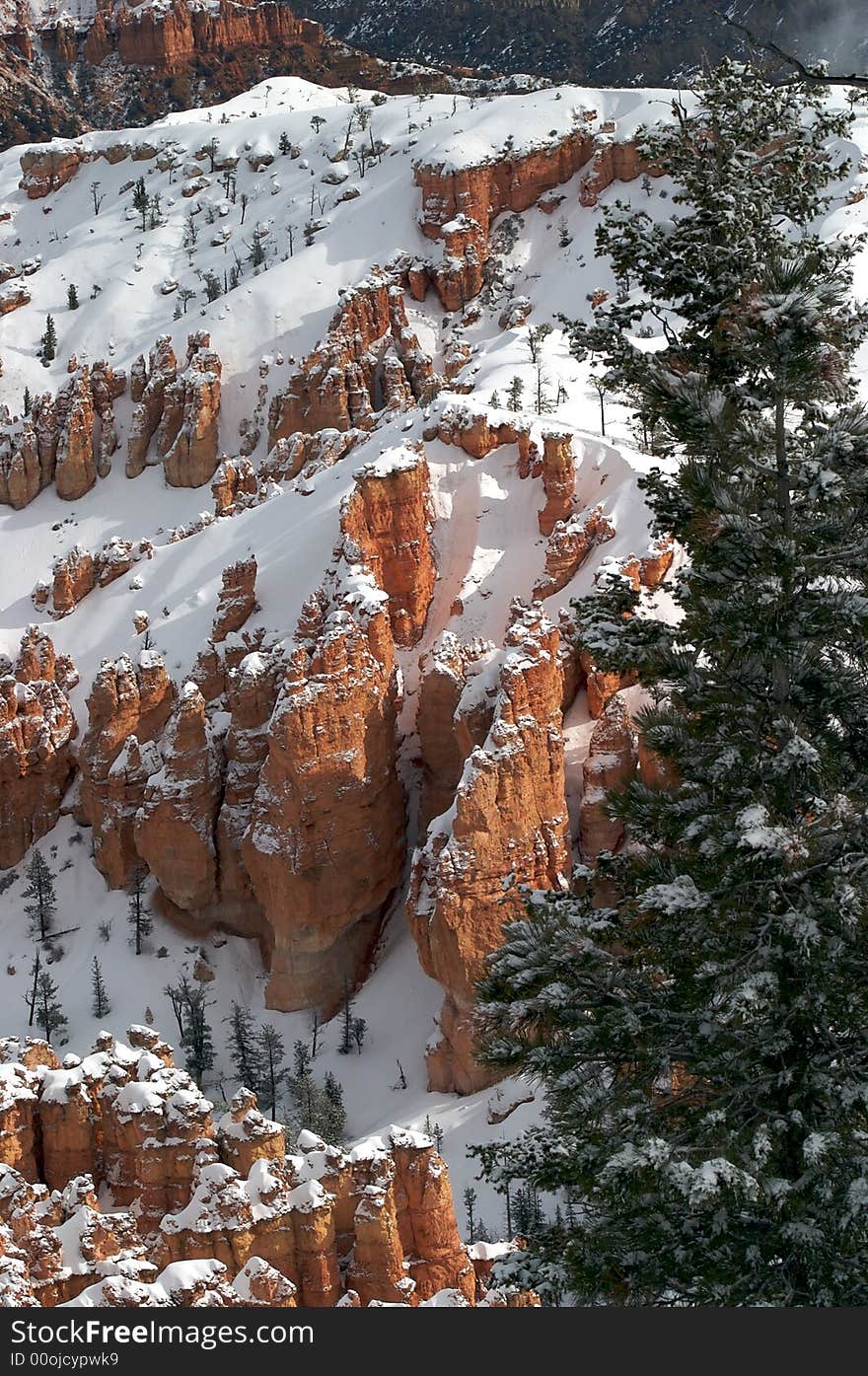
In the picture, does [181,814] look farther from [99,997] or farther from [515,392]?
[515,392]

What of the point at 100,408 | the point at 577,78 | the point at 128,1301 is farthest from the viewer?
the point at 577,78

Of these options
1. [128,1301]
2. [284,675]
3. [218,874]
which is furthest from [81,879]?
[128,1301]

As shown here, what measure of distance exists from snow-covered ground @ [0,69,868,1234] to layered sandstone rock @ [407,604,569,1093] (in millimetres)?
2801

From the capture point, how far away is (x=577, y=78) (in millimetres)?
171750

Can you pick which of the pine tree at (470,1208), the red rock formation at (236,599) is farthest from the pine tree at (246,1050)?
the red rock formation at (236,599)

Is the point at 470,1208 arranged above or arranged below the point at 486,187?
below

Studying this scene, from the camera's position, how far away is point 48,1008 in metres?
57.3

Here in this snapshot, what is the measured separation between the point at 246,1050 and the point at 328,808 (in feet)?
28.3

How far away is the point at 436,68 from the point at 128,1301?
176075 mm

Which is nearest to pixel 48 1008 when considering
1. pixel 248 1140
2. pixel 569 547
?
pixel 248 1140

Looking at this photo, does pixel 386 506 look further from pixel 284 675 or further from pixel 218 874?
pixel 218 874

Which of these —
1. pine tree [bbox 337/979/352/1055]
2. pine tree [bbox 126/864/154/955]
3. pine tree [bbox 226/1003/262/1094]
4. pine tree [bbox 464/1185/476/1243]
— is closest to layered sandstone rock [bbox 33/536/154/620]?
pine tree [bbox 126/864/154/955]

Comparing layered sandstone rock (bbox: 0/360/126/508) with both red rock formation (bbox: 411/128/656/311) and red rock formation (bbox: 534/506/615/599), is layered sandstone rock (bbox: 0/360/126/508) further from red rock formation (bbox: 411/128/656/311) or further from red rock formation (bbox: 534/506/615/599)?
red rock formation (bbox: 534/506/615/599)

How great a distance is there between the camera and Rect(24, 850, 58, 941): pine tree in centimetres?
6256
